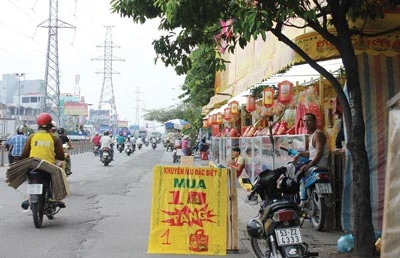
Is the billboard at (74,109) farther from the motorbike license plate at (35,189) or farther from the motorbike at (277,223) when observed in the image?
the motorbike at (277,223)

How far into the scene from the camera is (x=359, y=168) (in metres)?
6.46

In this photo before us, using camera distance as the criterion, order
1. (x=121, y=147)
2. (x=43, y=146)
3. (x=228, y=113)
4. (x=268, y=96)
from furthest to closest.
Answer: (x=121, y=147)
(x=228, y=113)
(x=268, y=96)
(x=43, y=146)

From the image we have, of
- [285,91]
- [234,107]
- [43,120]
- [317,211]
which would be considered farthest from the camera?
[234,107]

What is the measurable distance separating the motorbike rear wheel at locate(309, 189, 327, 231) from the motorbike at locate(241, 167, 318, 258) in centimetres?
298

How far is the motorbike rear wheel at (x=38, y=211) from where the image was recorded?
28.0 feet

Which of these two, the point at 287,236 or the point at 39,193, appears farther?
the point at 39,193

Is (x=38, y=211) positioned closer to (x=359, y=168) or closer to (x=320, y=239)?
(x=320, y=239)

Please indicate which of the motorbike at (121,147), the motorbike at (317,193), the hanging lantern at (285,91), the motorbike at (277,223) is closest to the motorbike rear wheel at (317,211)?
the motorbike at (317,193)

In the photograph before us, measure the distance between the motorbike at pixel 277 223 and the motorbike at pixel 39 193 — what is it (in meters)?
4.13

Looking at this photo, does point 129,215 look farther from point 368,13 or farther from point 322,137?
point 368,13

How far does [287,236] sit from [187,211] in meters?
2.06

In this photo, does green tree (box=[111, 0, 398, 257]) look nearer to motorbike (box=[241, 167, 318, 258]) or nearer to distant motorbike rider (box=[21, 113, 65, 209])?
motorbike (box=[241, 167, 318, 258])

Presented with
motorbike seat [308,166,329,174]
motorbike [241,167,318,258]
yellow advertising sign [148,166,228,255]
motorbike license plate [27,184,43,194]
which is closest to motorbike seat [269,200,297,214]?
motorbike [241,167,318,258]

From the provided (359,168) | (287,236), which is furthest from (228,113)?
(287,236)
